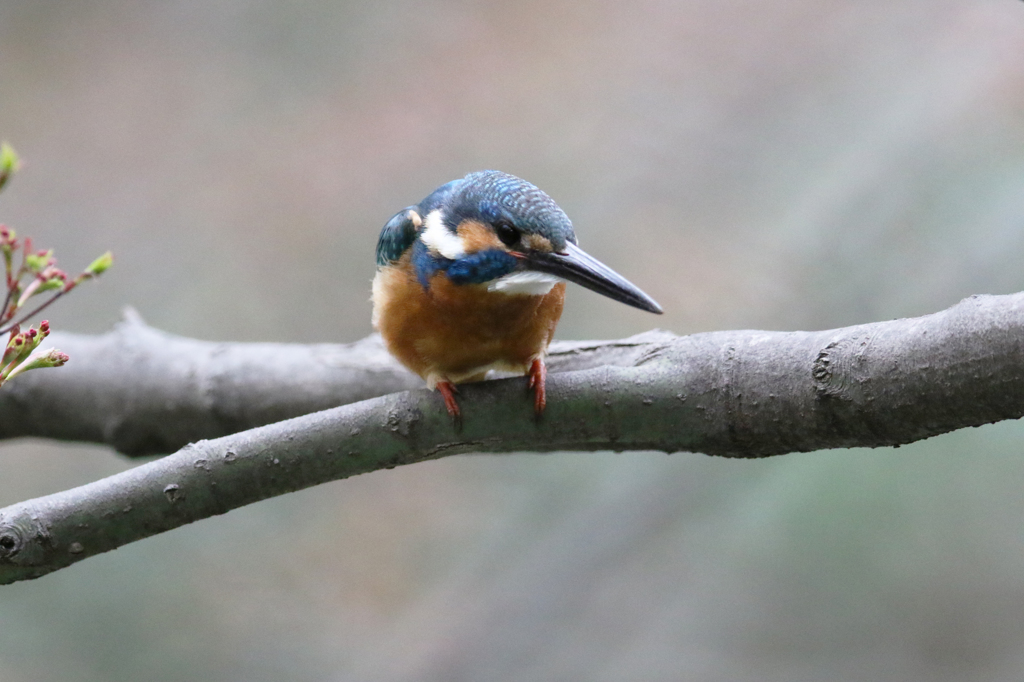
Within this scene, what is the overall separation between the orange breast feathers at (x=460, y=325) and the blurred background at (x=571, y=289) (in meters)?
1.20

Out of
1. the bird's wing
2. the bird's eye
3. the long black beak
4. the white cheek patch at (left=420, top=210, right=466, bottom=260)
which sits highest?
the bird's wing

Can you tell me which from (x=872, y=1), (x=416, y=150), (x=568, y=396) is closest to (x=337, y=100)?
(x=416, y=150)

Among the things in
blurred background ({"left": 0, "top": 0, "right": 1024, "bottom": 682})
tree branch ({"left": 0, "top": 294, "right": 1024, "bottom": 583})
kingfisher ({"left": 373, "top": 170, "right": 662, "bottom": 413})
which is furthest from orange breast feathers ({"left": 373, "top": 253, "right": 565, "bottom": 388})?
blurred background ({"left": 0, "top": 0, "right": 1024, "bottom": 682})

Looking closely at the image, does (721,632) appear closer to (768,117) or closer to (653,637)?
(653,637)

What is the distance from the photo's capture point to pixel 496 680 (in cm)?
286

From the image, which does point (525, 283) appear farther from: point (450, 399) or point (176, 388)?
point (176, 388)

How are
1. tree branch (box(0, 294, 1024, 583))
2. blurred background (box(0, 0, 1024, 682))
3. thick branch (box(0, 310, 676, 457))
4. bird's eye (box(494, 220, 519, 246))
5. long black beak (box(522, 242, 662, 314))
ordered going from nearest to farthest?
tree branch (box(0, 294, 1024, 583))
long black beak (box(522, 242, 662, 314))
bird's eye (box(494, 220, 519, 246))
thick branch (box(0, 310, 676, 457))
blurred background (box(0, 0, 1024, 682))

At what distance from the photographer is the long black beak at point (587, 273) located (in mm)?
1370

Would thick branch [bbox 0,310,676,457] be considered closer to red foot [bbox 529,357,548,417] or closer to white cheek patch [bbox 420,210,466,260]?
white cheek patch [bbox 420,210,466,260]

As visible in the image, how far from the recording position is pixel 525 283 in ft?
4.91

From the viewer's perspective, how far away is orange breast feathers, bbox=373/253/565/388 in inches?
62.4

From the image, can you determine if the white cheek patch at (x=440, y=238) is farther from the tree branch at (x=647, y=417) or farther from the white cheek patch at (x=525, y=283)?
the tree branch at (x=647, y=417)

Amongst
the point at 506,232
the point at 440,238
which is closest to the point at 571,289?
the point at 440,238

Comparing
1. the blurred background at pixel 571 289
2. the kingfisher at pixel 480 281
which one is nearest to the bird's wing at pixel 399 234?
the kingfisher at pixel 480 281
